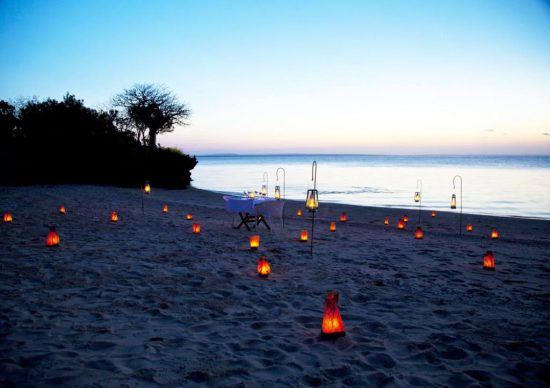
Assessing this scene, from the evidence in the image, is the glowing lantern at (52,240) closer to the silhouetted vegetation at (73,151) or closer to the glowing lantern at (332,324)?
the glowing lantern at (332,324)

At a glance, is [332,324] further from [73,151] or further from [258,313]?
[73,151]

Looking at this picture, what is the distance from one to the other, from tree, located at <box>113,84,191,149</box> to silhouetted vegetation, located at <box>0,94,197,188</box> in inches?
319

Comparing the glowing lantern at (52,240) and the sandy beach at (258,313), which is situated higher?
the glowing lantern at (52,240)

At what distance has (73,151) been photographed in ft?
75.8

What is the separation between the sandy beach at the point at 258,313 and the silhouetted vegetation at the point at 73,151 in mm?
15589

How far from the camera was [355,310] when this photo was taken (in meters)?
4.61

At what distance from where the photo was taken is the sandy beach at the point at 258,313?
3143mm

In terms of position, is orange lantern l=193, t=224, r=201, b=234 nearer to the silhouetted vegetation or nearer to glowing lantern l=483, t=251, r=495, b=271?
glowing lantern l=483, t=251, r=495, b=271

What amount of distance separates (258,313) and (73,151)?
75.2 feet

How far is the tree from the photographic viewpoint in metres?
35.4

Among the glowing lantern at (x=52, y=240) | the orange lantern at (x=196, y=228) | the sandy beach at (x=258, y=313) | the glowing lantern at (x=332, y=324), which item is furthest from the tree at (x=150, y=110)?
the glowing lantern at (x=332, y=324)

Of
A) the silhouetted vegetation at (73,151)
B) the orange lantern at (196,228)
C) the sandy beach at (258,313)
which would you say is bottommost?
the sandy beach at (258,313)

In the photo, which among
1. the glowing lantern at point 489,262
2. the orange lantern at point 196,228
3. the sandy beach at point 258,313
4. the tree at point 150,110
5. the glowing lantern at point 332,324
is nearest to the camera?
the sandy beach at point 258,313

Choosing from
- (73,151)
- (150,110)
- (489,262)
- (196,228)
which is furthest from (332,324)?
(150,110)
